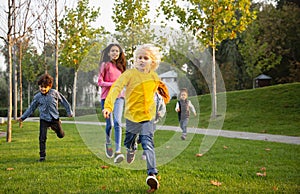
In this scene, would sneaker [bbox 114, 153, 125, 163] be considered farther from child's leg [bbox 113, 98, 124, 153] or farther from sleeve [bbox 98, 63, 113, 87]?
sleeve [bbox 98, 63, 113, 87]

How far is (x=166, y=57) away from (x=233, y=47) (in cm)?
3258

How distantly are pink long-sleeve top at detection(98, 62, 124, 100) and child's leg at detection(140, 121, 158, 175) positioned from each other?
1.23 m

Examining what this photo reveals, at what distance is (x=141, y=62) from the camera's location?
4.13 metres

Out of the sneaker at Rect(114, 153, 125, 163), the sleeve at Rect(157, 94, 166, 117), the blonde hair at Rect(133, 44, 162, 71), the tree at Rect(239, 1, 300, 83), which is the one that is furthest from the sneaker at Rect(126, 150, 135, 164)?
the tree at Rect(239, 1, 300, 83)

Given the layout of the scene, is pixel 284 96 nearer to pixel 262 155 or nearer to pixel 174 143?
pixel 262 155

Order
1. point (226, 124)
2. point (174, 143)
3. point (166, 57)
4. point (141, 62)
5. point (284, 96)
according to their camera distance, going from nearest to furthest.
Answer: point (141, 62)
point (166, 57)
point (174, 143)
point (226, 124)
point (284, 96)

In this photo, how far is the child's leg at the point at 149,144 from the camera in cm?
434

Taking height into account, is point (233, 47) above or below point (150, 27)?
above

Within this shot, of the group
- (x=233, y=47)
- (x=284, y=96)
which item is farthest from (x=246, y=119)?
(x=233, y=47)

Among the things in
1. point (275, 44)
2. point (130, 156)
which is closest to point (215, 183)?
point (130, 156)

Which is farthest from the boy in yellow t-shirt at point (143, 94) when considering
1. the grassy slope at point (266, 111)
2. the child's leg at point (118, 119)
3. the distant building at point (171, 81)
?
the grassy slope at point (266, 111)

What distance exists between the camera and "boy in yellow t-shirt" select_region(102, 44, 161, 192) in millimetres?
4117

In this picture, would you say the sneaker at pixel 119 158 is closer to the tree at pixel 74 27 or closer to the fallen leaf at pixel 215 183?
the fallen leaf at pixel 215 183

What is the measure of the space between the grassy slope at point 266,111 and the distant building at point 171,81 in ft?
30.1
